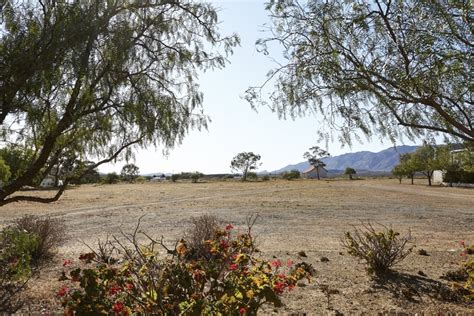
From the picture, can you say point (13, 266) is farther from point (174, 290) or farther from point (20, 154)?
point (174, 290)

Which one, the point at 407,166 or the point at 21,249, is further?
the point at 407,166

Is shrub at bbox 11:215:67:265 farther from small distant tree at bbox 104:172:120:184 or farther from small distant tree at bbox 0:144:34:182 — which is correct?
small distant tree at bbox 104:172:120:184

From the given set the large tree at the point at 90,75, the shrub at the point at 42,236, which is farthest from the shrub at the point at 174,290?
the shrub at the point at 42,236

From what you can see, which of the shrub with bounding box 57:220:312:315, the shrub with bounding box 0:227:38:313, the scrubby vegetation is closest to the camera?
the shrub with bounding box 57:220:312:315

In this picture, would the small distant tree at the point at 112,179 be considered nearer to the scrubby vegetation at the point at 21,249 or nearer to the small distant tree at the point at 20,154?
the scrubby vegetation at the point at 21,249

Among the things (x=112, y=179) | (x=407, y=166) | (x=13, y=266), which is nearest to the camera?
(x=13, y=266)

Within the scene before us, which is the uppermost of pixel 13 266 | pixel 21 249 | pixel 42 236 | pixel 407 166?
pixel 407 166

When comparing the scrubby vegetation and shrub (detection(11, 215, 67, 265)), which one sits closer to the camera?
the scrubby vegetation

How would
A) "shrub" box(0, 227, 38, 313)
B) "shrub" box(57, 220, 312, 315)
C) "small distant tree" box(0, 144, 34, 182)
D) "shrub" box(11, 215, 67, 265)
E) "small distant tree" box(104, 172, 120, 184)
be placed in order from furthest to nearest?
"small distant tree" box(104, 172, 120, 184) < "shrub" box(11, 215, 67, 265) < "shrub" box(0, 227, 38, 313) < "small distant tree" box(0, 144, 34, 182) < "shrub" box(57, 220, 312, 315)

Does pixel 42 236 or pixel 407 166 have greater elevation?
pixel 407 166

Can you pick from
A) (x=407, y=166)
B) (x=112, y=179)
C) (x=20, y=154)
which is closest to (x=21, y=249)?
(x=20, y=154)

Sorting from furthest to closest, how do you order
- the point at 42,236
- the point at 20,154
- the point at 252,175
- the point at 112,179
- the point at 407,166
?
the point at 252,175
the point at 112,179
the point at 407,166
the point at 42,236
the point at 20,154

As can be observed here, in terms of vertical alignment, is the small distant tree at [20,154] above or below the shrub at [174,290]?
above

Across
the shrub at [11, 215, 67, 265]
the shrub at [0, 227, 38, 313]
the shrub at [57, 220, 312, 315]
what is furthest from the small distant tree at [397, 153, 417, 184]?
the shrub at [57, 220, 312, 315]
